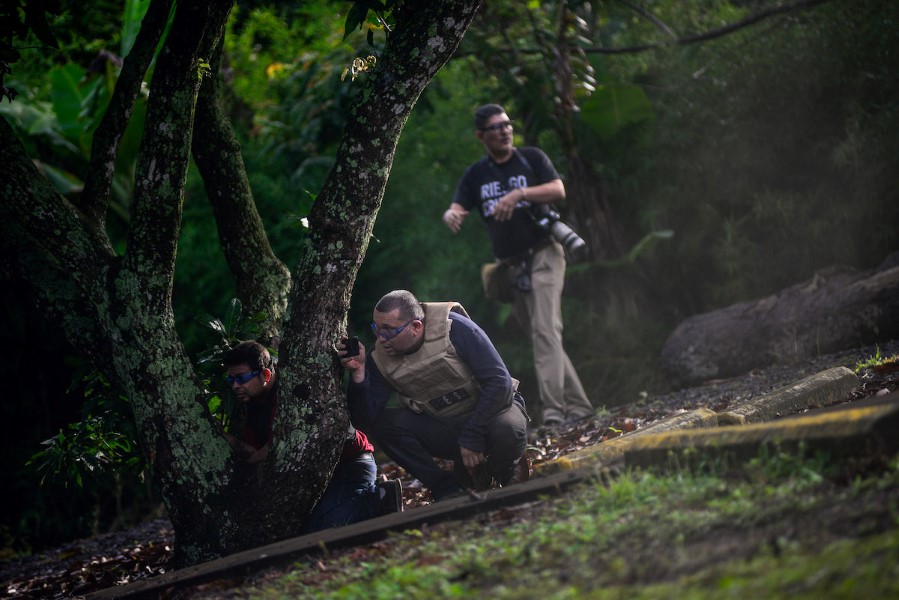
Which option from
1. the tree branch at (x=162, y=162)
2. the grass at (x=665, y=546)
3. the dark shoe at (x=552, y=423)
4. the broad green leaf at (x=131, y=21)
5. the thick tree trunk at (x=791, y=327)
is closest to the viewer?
the grass at (x=665, y=546)

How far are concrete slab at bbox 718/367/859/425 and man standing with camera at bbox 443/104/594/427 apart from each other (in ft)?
7.07

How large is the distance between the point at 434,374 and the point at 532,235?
9.61 feet

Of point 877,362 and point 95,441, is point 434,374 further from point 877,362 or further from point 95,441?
point 877,362

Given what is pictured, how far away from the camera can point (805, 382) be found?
639 centimetres

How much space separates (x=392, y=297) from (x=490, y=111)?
293cm

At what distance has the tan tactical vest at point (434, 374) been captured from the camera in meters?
Answer: 5.52

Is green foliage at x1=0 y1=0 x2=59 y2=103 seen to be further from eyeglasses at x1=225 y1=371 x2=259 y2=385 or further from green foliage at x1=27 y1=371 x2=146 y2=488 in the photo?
eyeglasses at x1=225 y1=371 x2=259 y2=385

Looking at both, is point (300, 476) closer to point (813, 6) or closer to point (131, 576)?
point (131, 576)

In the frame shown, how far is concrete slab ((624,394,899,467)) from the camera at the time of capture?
4.01 metres

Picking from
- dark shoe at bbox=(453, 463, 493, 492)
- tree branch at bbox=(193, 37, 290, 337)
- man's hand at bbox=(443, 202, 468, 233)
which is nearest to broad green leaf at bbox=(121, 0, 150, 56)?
tree branch at bbox=(193, 37, 290, 337)

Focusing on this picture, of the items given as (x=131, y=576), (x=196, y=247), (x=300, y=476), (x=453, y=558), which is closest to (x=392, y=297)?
(x=300, y=476)

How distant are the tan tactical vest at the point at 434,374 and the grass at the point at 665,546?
1142 millimetres

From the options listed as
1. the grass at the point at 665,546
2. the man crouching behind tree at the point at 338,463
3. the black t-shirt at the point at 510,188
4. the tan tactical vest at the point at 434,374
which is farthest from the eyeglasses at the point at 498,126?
the grass at the point at 665,546

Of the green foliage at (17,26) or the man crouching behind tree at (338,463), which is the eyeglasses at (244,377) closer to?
the man crouching behind tree at (338,463)
